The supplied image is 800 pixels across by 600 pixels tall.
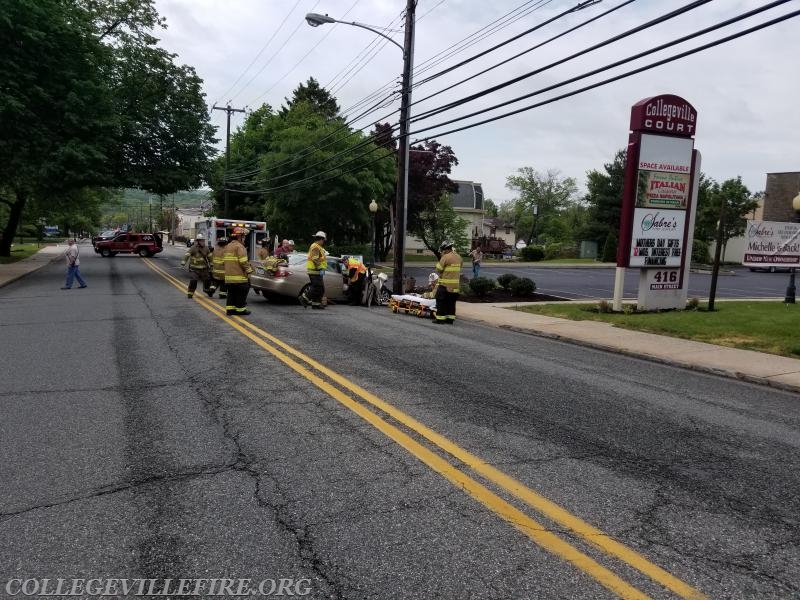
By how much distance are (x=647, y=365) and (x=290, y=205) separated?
29.4 metres

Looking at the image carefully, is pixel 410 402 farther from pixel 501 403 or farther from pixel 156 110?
pixel 156 110

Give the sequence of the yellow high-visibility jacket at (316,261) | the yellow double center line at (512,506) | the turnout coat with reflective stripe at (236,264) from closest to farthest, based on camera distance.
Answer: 1. the yellow double center line at (512,506)
2. the turnout coat with reflective stripe at (236,264)
3. the yellow high-visibility jacket at (316,261)

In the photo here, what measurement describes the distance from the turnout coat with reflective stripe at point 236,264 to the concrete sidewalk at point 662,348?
5685 millimetres

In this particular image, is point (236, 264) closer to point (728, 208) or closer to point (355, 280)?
point (355, 280)

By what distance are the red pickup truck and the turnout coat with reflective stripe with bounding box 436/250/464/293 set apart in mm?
36760

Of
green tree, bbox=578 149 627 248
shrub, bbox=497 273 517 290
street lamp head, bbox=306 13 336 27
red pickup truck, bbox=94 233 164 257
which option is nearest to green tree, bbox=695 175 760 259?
green tree, bbox=578 149 627 248

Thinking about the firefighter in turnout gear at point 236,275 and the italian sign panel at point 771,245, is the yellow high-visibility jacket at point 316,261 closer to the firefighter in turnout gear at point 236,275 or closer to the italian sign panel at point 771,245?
the firefighter in turnout gear at point 236,275

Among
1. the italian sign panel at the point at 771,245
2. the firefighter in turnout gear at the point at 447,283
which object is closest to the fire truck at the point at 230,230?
the firefighter in turnout gear at the point at 447,283

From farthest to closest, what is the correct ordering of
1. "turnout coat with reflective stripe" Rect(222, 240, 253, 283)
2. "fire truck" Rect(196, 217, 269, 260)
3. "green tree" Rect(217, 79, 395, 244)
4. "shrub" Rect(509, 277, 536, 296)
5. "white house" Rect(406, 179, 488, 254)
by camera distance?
"white house" Rect(406, 179, 488, 254) → "green tree" Rect(217, 79, 395, 244) → "fire truck" Rect(196, 217, 269, 260) → "shrub" Rect(509, 277, 536, 296) → "turnout coat with reflective stripe" Rect(222, 240, 253, 283)

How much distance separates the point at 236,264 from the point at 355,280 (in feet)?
15.1

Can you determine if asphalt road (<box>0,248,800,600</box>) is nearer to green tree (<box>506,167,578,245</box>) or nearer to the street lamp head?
the street lamp head

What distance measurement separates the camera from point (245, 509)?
11.8 ft

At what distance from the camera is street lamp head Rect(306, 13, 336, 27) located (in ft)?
60.7

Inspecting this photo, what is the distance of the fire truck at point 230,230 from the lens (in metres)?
30.2
